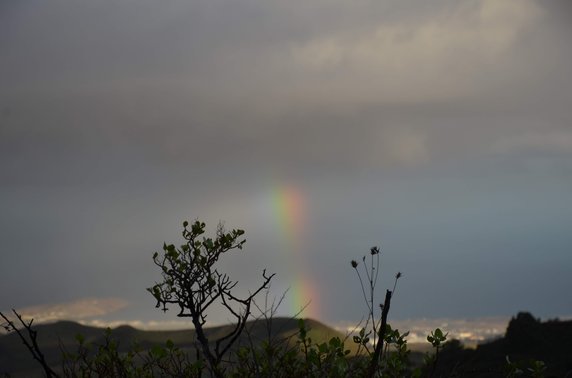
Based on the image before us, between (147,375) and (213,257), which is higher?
(213,257)

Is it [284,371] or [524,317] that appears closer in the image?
[284,371]

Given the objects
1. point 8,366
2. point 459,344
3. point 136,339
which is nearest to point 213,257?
point 136,339

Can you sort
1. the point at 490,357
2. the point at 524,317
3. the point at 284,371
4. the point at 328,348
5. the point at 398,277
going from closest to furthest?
1. the point at 398,277
2. the point at 328,348
3. the point at 284,371
4. the point at 490,357
5. the point at 524,317

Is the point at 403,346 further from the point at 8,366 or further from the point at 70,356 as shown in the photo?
the point at 8,366

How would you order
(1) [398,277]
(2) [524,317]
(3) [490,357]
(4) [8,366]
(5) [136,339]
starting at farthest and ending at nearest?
(4) [8,366]
(2) [524,317]
(3) [490,357]
(5) [136,339]
(1) [398,277]

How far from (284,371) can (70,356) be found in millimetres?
3410

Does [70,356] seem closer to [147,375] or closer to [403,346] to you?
[147,375]

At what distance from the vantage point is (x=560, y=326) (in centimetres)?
5875

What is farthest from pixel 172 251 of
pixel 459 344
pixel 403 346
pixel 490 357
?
pixel 459 344

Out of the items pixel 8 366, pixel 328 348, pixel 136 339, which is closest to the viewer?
pixel 328 348

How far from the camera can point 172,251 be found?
11648 millimetres

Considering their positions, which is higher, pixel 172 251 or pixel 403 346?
pixel 172 251

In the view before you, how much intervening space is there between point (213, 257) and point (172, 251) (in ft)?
2.27

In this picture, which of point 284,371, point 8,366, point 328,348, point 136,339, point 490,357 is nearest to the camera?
point 328,348
